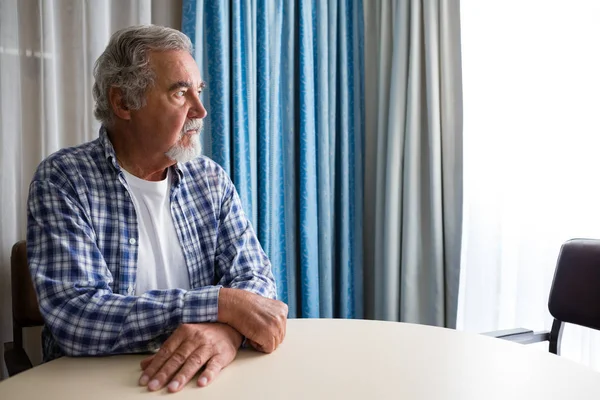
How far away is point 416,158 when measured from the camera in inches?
104

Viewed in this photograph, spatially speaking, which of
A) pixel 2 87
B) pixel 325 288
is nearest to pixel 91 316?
pixel 2 87

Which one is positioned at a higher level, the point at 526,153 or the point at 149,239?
the point at 526,153

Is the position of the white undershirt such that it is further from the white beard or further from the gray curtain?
the gray curtain

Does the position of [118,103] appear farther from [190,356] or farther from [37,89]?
[190,356]

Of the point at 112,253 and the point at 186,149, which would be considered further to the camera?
the point at 186,149

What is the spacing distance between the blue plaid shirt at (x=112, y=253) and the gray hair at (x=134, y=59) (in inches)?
5.9

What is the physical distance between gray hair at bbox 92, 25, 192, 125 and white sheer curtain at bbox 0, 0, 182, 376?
570 mm

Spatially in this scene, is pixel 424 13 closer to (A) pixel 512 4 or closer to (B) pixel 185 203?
(A) pixel 512 4

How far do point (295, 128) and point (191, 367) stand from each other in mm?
1825

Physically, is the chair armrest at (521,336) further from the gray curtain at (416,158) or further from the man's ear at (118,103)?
the man's ear at (118,103)

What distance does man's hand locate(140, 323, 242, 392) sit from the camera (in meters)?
1.00

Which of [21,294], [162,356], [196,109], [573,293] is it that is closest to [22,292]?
[21,294]

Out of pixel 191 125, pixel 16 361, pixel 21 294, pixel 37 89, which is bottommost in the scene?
pixel 16 361

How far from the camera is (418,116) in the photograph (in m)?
2.65
